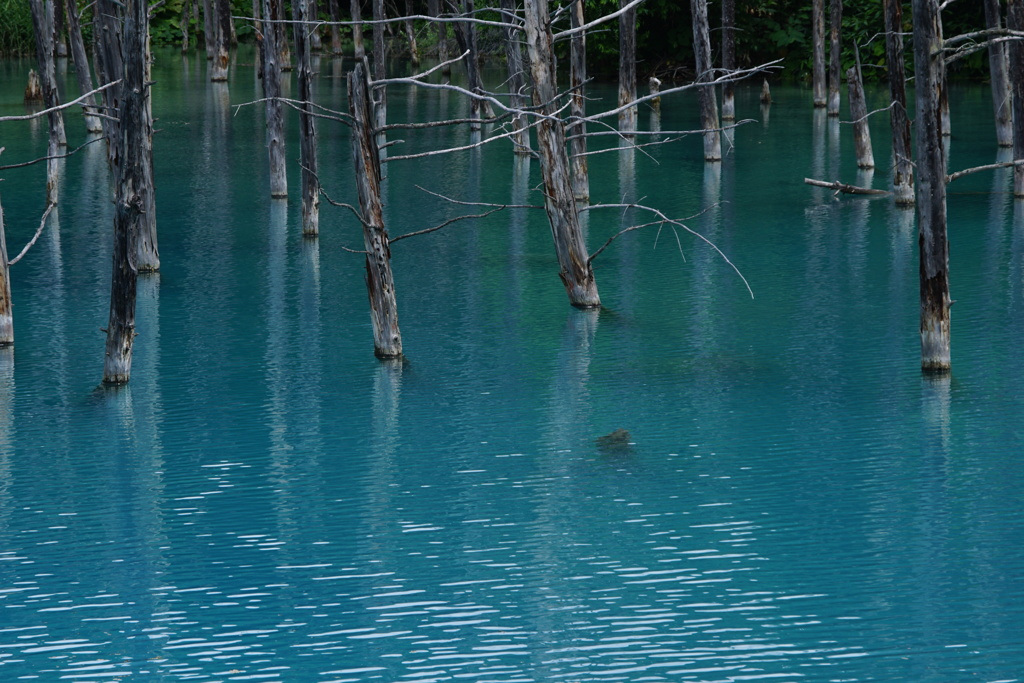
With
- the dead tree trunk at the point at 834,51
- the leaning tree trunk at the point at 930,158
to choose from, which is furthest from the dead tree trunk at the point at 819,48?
the leaning tree trunk at the point at 930,158

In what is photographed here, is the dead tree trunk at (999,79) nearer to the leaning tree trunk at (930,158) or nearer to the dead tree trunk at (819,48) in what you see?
the dead tree trunk at (819,48)

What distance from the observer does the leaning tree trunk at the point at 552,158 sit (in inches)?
548

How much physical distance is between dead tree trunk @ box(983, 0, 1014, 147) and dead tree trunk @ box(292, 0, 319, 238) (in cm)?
1005

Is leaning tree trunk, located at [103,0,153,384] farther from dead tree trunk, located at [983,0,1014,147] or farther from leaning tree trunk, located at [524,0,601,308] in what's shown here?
dead tree trunk, located at [983,0,1014,147]

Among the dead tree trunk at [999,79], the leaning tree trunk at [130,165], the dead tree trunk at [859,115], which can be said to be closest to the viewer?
the leaning tree trunk at [130,165]

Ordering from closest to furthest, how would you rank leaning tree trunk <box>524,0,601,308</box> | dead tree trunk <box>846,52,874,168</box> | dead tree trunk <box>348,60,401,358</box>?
dead tree trunk <box>348,60,401,358</box>
leaning tree trunk <box>524,0,601,308</box>
dead tree trunk <box>846,52,874,168</box>

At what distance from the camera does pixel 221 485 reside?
34.6ft

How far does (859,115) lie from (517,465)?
15.3m

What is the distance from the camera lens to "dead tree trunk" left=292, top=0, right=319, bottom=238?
17141 millimetres

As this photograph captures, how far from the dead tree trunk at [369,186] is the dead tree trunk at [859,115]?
38.0 ft

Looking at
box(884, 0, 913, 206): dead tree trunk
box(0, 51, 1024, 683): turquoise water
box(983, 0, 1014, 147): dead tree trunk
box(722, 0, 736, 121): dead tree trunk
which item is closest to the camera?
box(0, 51, 1024, 683): turquoise water

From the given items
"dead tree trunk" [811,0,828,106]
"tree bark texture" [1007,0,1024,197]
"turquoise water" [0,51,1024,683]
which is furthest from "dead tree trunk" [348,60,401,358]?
"dead tree trunk" [811,0,828,106]

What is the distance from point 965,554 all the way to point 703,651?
92.2 inches

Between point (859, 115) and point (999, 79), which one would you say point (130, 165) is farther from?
point (999, 79)
